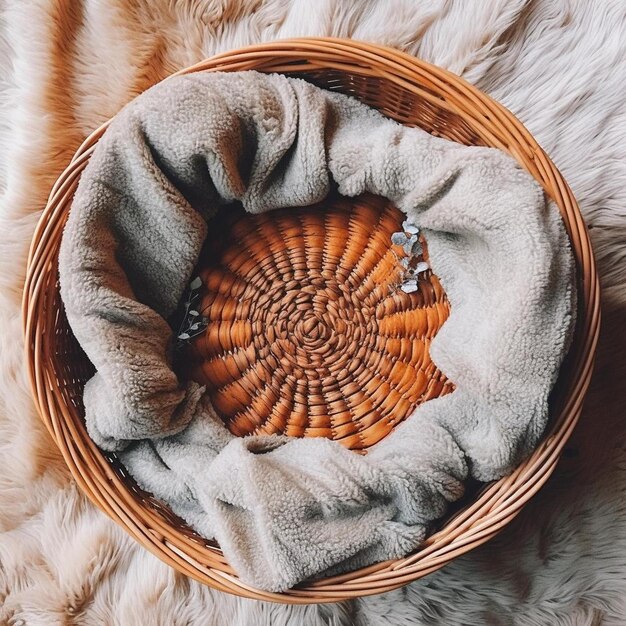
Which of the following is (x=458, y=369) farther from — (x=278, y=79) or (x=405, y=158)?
(x=278, y=79)

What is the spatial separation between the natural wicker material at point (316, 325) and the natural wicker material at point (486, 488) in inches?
4.6

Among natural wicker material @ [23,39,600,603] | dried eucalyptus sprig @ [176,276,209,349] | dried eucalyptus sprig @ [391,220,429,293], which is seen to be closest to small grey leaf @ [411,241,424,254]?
dried eucalyptus sprig @ [391,220,429,293]

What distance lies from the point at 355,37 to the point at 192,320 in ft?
1.24

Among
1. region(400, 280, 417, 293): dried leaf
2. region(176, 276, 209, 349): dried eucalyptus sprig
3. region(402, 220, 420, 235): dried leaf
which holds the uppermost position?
region(402, 220, 420, 235): dried leaf

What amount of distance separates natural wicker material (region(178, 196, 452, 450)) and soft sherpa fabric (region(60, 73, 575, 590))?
1.4 inches

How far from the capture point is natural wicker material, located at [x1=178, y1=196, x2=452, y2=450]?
71 centimetres

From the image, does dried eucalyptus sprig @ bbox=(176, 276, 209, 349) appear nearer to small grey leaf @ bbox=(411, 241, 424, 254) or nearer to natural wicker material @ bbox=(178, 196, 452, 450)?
natural wicker material @ bbox=(178, 196, 452, 450)

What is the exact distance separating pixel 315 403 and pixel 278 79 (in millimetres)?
333

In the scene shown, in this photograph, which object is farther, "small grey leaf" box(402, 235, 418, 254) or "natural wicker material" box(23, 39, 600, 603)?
"small grey leaf" box(402, 235, 418, 254)

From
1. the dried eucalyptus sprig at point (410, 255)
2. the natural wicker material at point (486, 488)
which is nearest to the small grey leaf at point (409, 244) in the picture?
the dried eucalyptus sprig at point (410, 255)

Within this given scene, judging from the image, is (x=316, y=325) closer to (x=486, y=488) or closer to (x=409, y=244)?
(x=409, y=244)

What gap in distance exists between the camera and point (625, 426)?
0.77m

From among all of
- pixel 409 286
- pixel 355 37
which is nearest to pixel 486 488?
pixel 409 286

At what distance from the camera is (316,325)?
2.36ft
